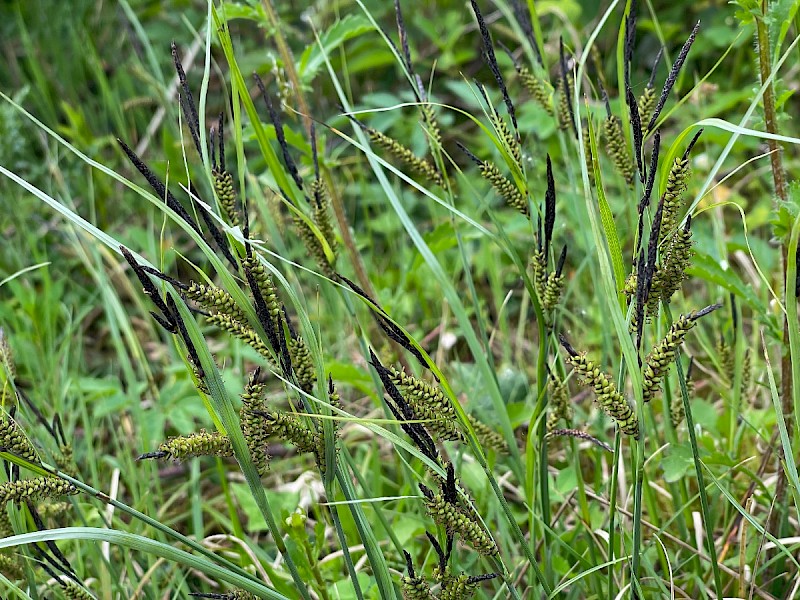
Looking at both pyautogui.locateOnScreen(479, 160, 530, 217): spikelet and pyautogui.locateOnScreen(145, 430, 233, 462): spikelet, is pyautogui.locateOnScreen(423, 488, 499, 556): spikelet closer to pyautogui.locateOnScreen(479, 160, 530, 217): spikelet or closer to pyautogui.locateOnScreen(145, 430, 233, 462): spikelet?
pyautogui.locateOnScreen(145, 430, 233, 462): spikelet

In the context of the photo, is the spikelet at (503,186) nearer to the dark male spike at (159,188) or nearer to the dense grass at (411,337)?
the dense grass at (411,337)

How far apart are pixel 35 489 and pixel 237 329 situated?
0.69 ft

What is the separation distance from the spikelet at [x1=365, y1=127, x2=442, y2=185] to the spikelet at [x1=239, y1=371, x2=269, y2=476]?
0.34 metres

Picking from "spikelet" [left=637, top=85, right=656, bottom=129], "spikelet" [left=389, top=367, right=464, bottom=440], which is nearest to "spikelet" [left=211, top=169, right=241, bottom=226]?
"spikelet" [left=389, top=367, right=464, bottom=440]

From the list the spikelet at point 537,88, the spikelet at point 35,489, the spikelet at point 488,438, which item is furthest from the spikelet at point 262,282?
the spikelet at point 537,88

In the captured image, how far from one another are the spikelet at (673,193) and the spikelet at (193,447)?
0.39 m

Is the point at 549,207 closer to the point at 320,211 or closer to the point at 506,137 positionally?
the point at 506,137

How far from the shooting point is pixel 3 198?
2041mm

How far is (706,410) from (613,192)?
43.9 inches

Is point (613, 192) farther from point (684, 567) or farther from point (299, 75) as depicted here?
point (684, 567)

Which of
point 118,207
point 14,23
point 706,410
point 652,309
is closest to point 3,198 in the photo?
point 118,207

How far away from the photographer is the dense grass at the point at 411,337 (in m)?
A: 0.68

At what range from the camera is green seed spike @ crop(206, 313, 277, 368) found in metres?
0.64

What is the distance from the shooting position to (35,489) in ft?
2.19
